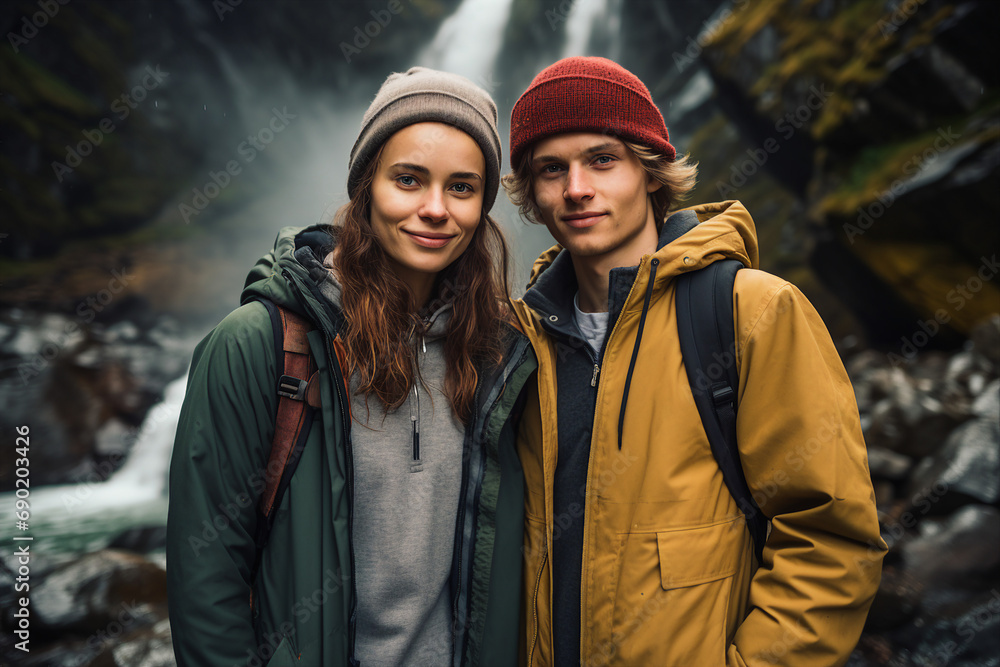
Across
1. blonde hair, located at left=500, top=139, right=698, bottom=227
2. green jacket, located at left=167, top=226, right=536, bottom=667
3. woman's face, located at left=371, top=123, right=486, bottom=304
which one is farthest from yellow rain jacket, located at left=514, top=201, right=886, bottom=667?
woman's face, located at left=371, top=123, right=486, bottom=304

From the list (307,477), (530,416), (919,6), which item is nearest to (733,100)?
(919,6)

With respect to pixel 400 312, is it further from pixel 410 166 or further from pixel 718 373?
pixel 718 373

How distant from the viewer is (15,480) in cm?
877

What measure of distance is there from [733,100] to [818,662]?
12117 mm

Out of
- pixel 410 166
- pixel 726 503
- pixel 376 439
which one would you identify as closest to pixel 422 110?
pixel 410 166

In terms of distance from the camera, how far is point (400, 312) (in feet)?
7.08

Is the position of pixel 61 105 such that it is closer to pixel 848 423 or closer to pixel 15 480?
pixel 15 480

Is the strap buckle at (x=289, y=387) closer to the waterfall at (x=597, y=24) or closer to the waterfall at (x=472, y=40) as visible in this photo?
the waterfall at (x=597, y=24)

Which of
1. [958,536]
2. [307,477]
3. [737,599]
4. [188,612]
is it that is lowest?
[958,536]

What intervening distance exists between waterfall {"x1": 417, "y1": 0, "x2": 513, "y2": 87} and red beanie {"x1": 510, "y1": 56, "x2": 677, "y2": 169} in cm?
2008

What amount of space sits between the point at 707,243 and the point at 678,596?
119 cm

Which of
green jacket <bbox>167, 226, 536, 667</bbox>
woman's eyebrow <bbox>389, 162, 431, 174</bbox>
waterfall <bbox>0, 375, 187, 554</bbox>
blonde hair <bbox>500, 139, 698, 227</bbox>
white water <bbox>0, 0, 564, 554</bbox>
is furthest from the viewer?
white water <bbox>0, 0, 564, 554</bbox>

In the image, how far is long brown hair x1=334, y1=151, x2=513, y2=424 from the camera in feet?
6.42

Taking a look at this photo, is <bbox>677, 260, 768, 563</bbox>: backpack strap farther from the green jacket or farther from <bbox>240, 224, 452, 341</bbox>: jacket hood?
<bbox>240, 224, 452, 341</bbox>: jacket hood
